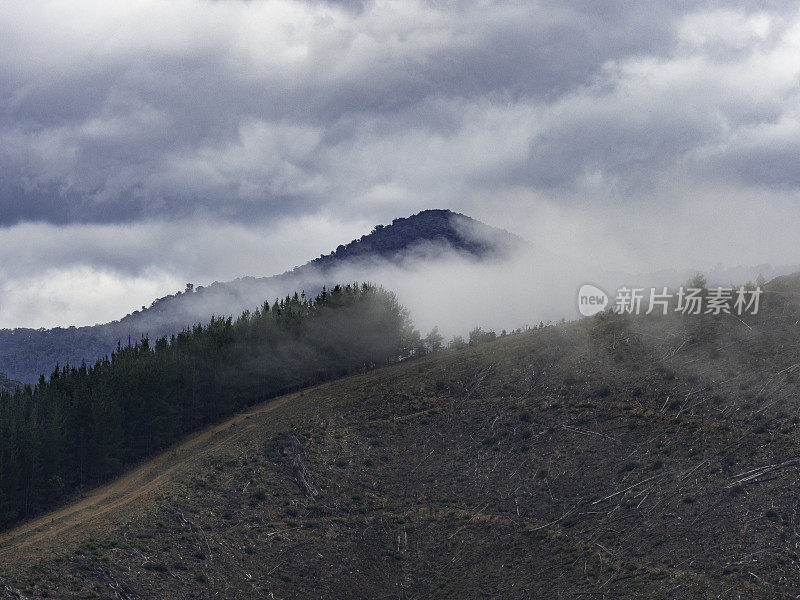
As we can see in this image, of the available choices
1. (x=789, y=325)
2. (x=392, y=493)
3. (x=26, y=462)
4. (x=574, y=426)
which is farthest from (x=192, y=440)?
(x=789, y=325)

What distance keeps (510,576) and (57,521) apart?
38611 mm

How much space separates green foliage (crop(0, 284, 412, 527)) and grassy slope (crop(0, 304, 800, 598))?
5.53 meters

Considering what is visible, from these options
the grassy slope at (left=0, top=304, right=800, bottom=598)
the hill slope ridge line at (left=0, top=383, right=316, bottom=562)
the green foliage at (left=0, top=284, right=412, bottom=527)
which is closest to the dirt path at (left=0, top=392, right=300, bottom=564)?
the hill slope ridge line at (left=0, top=383, right=316, bottom=562)

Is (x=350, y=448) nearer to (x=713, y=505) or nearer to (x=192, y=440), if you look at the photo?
(x=192, y=440)

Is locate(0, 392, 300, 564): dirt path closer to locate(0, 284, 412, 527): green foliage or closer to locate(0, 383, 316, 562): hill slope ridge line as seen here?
locate(0, 383, 316, 562): hill slope ridge line

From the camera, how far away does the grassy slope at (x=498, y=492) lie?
54938 millimetres

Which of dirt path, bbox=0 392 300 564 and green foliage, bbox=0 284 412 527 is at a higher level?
green foliage, bbox=0 284 412 527

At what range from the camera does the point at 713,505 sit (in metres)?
58.4

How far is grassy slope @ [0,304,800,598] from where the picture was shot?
54938mm

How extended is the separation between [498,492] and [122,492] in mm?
35229

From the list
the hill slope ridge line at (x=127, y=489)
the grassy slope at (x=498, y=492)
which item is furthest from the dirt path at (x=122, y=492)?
the grassy slope at (x=498, y=492)

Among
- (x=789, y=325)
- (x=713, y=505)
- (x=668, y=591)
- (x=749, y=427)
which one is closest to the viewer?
(x=668, y=591)

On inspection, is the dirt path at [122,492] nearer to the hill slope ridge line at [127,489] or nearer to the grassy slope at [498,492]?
the hill slope ridge line at [127,489]

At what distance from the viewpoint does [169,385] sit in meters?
92.4
